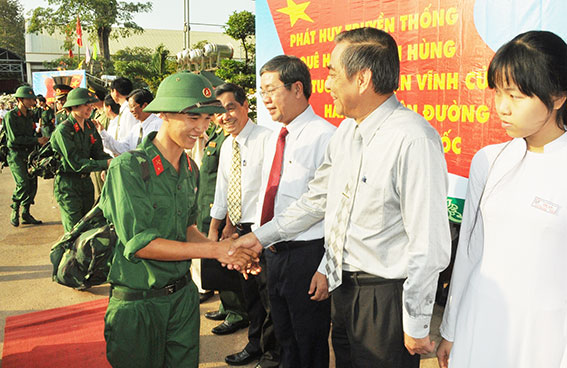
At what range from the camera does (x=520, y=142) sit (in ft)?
5.52

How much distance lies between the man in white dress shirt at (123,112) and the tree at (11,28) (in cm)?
6802

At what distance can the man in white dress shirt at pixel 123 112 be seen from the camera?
6.40m

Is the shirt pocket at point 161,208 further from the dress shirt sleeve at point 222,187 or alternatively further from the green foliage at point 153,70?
the green foliage at point 153,70

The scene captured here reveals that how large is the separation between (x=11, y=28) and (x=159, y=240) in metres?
75.3

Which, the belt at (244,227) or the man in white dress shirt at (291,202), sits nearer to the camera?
the man in white dress shirt at (291,202)

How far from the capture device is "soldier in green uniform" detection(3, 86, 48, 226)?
25.7 feet

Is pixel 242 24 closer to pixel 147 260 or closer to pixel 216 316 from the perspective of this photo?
pixel 216 316

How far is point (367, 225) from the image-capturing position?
1.91 metres

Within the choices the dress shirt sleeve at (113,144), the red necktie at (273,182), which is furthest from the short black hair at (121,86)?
the red necktie at (273,182)

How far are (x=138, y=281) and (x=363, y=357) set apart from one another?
1.11 m

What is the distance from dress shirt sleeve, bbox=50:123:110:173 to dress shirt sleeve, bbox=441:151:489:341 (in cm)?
451

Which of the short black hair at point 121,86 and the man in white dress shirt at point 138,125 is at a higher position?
the short black hair at point 121,86

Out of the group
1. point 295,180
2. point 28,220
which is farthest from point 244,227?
point 28,220

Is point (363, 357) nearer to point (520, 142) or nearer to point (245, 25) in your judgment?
point (520, 142)
